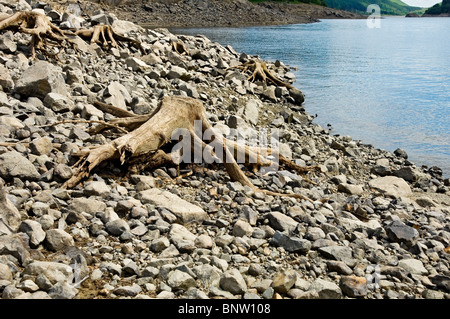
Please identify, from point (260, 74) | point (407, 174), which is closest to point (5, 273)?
point (407, 174)

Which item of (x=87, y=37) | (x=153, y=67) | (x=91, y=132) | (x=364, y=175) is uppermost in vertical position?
(x=87, y=37)

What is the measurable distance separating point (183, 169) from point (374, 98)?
1760 centimetres

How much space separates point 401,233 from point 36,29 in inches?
493

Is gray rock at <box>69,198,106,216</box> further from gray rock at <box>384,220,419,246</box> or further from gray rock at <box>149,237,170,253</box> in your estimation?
gray rock at <box>384,220,419,246</box>

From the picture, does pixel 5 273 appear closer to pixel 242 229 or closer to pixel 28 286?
pixel 28 286

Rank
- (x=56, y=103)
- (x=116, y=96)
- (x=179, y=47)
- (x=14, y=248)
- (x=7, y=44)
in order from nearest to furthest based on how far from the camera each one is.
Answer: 1. (x=14, y=248)
2. (x=56, y=103)
3. (x=116, y=96)
4. (x=7, y=44)
5. (x=179, y=47)

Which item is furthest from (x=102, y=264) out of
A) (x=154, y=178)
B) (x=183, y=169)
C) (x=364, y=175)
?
(x=364, y=175)

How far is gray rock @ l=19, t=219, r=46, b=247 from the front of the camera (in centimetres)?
521

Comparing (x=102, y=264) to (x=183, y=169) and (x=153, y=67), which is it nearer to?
(x=183, y=169)

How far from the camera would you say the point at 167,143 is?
8828 mm

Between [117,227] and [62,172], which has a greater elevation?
[62,172]

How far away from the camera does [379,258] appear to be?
622cm

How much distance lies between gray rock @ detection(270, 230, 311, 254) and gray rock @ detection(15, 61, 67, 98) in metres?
7.11

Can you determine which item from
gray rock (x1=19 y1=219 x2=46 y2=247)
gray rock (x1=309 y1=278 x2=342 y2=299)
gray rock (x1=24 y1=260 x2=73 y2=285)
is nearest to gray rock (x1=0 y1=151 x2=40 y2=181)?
gray rock (x1=19 y1=219 x2=46 y2=247)
